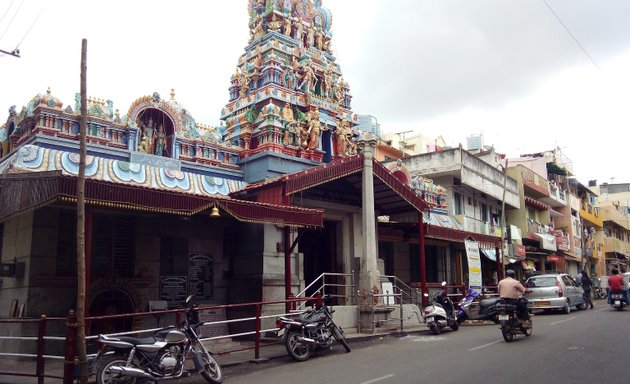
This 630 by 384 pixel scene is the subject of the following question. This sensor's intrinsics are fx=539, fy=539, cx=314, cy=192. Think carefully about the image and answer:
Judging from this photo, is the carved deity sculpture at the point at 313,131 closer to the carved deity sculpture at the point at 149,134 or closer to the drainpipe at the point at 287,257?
the carved deity sculpture at the point at 149,134

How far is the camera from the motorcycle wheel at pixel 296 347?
10.4 metres

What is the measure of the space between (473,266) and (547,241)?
72.1 ft

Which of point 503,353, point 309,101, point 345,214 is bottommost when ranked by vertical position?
A: point 503,353

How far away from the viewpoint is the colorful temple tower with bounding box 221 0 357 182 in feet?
63.2

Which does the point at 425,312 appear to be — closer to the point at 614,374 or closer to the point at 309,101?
the point at 614,374

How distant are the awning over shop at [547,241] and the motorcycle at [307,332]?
30167mm

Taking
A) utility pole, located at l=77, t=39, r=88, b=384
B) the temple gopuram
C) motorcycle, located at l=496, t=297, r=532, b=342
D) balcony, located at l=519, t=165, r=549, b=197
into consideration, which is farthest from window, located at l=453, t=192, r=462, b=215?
utility pole, located at l=77, t=39, r=88, b=384

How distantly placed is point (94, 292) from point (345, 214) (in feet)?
27.9

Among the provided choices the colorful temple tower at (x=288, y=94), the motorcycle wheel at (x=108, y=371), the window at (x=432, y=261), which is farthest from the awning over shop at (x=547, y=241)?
the motorcycle wheel at (x=108, y=371)

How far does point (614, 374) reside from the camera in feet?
25.2

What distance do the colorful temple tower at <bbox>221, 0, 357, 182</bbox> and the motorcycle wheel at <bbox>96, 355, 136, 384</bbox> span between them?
10.7 metres

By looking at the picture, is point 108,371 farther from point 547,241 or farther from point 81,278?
point 547,241

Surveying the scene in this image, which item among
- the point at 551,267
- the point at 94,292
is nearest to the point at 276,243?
the point at 94,292

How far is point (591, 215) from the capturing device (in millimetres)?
53656
